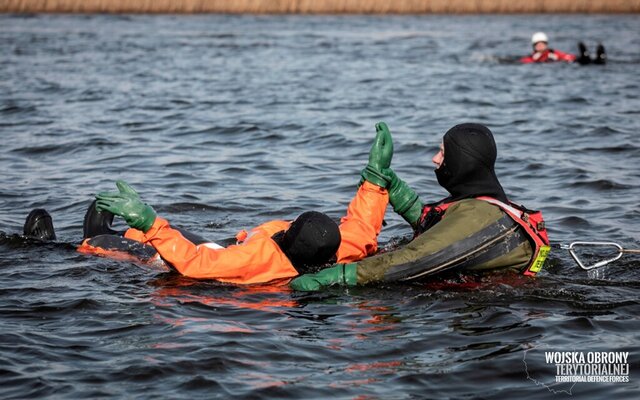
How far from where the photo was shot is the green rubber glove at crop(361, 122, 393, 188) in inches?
299

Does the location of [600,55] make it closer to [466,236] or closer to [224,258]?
[466,236]

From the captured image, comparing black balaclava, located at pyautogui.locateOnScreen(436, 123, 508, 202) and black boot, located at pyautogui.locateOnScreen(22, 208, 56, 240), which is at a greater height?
black balaclava, located at pyautogui.locateOnScreen(436, 123, 508, 202)

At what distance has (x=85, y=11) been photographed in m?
41.2

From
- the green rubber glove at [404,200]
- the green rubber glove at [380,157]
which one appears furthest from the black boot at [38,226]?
the green rubber glove at [404,200]

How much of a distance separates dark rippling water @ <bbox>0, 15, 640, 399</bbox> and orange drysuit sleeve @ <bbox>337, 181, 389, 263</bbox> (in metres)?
0.53

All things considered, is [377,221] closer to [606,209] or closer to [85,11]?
[606,209]

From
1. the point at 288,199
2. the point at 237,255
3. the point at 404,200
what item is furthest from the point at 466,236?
the point at 288,199

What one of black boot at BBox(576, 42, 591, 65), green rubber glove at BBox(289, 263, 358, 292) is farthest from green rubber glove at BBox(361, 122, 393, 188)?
black boot at BBox(576, 42, 591, 65)

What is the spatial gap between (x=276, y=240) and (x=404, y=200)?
3.90 feet

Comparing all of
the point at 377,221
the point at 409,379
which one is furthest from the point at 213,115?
the point at 409,379

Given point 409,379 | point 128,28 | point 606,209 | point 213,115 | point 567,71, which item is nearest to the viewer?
point 409,379

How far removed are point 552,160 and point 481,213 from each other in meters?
6.20

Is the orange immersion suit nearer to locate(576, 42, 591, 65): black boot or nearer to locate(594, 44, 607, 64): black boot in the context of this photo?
locate(576, 42, 591, 65): black boot

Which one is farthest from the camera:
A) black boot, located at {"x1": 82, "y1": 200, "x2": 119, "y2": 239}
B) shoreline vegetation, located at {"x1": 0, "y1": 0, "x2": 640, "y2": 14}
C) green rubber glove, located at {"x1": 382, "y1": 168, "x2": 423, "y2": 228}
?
shoreline vegetation, located at {"x1": 0, "y1": 0, "x2": 640, "y2": 14}
